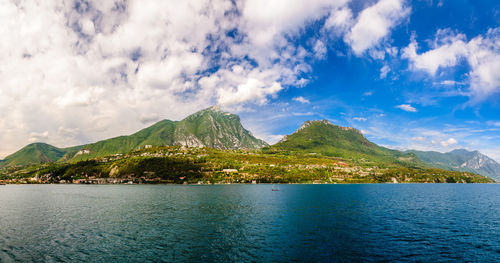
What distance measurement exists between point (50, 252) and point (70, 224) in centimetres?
2397

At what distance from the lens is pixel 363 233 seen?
1896 inches

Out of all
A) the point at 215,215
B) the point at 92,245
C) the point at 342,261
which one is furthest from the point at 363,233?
the point at 92,245

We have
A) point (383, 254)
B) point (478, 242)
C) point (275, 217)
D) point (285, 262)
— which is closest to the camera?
point (285, 262)

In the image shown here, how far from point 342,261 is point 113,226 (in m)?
50.2

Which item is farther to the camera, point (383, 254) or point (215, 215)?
point (215, 215)

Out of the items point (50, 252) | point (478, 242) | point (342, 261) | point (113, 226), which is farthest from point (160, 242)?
point (478, 242)

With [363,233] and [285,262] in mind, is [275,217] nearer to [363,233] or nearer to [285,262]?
[363,233]

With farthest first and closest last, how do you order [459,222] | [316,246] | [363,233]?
1. [459,222]
2. [363,233]
3. [316,246]

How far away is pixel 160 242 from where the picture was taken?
41.3m

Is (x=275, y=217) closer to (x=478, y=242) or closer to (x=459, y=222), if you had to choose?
(x=478, y=242)

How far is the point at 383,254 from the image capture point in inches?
1405

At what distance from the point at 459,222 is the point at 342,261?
48620 millimetres

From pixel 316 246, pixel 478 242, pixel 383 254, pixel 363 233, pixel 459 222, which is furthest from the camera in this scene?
pixel 459 222

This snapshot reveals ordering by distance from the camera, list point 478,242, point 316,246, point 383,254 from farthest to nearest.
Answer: point 478,242
point 316,246
point 383,254
